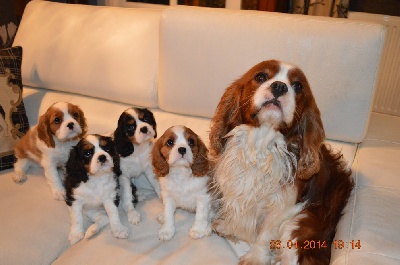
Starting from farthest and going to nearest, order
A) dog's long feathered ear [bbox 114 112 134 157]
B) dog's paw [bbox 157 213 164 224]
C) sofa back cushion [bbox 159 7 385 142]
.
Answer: dog's long feathered ear [bbox 114 112 134 157], dog's paw [bbox 157 213 164 224], sofa back cushion [bbox 159 7 385 142]

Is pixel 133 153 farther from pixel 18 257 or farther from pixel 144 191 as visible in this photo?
pixel 18 257

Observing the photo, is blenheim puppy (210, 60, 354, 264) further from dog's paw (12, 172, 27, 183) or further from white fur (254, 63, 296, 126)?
dog's paw (12, 172, 27, 183)

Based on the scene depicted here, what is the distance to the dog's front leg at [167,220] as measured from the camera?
6.65 ft

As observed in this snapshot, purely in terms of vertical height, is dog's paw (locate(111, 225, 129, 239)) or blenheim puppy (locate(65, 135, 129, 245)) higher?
blenheim puppy (locate(65, 135, 129, 245))

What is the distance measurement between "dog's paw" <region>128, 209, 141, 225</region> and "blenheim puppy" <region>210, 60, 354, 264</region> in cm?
48

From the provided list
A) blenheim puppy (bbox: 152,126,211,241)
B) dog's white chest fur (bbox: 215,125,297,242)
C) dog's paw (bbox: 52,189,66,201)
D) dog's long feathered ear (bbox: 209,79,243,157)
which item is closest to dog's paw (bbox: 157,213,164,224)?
blenheim puppy (bbox: 152,126,211,241)

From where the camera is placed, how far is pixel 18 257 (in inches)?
74.5

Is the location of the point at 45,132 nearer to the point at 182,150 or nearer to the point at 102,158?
the point at 102,158

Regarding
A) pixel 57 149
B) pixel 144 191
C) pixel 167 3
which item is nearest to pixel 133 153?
pixel 144 191

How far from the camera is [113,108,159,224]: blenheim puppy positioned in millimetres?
2266

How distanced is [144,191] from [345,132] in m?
1.36

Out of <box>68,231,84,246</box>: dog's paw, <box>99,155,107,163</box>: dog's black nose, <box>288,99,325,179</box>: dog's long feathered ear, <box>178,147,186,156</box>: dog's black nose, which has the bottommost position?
<box>68,231,84,246</box>: dog's paw
